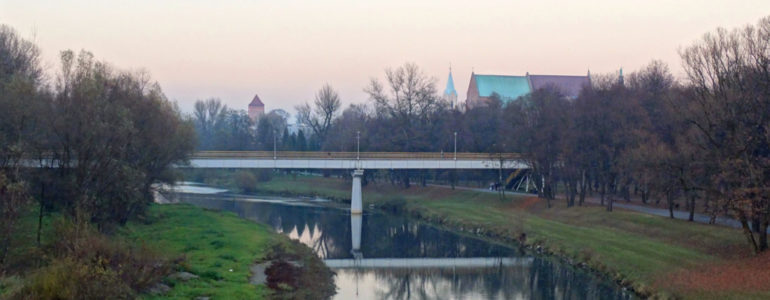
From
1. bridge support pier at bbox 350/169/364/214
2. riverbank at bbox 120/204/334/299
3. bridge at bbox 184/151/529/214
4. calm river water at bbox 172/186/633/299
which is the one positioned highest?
bridge at bbox 184/151/529/214

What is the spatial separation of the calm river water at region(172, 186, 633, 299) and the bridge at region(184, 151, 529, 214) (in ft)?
14.2

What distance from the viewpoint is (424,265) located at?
33781mm

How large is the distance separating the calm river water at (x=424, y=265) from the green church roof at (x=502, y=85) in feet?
233

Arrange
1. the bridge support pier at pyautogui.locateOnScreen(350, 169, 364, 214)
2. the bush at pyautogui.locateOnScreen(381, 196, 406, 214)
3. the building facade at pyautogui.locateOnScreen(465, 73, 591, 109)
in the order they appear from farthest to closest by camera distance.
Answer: the building facade at pyautogui.locateOnScreen(465, 73, 591, 109)
the bush at pyautogui.locateOnScreen(381, 196, 406, 214)
the bridge support pier at pyautogui.locateOnScreen(350, 169, 364, 214)

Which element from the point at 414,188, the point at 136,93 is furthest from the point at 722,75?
the point at 414,188

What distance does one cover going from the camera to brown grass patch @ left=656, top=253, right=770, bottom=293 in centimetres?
2255

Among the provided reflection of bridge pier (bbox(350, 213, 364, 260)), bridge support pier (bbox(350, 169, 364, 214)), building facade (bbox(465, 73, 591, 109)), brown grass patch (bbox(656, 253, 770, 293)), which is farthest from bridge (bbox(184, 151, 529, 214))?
building facade (bbox(465, 73, 591, 109))

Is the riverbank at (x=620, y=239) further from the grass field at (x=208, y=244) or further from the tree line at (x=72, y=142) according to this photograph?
the tree line at (x=72, y=142)

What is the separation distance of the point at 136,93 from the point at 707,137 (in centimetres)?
2789

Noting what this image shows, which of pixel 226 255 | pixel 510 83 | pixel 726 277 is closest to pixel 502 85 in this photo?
pixel 510 83

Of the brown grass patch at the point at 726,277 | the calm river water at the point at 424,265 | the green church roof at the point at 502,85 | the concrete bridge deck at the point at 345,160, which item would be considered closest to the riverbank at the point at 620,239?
the brown grass patch at the point at 726,277

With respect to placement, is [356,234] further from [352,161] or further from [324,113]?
[324,113]

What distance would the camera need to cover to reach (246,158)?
56.2 metres

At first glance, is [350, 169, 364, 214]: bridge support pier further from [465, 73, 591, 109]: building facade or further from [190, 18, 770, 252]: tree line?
[465, 73, 591, 109]: building facade
